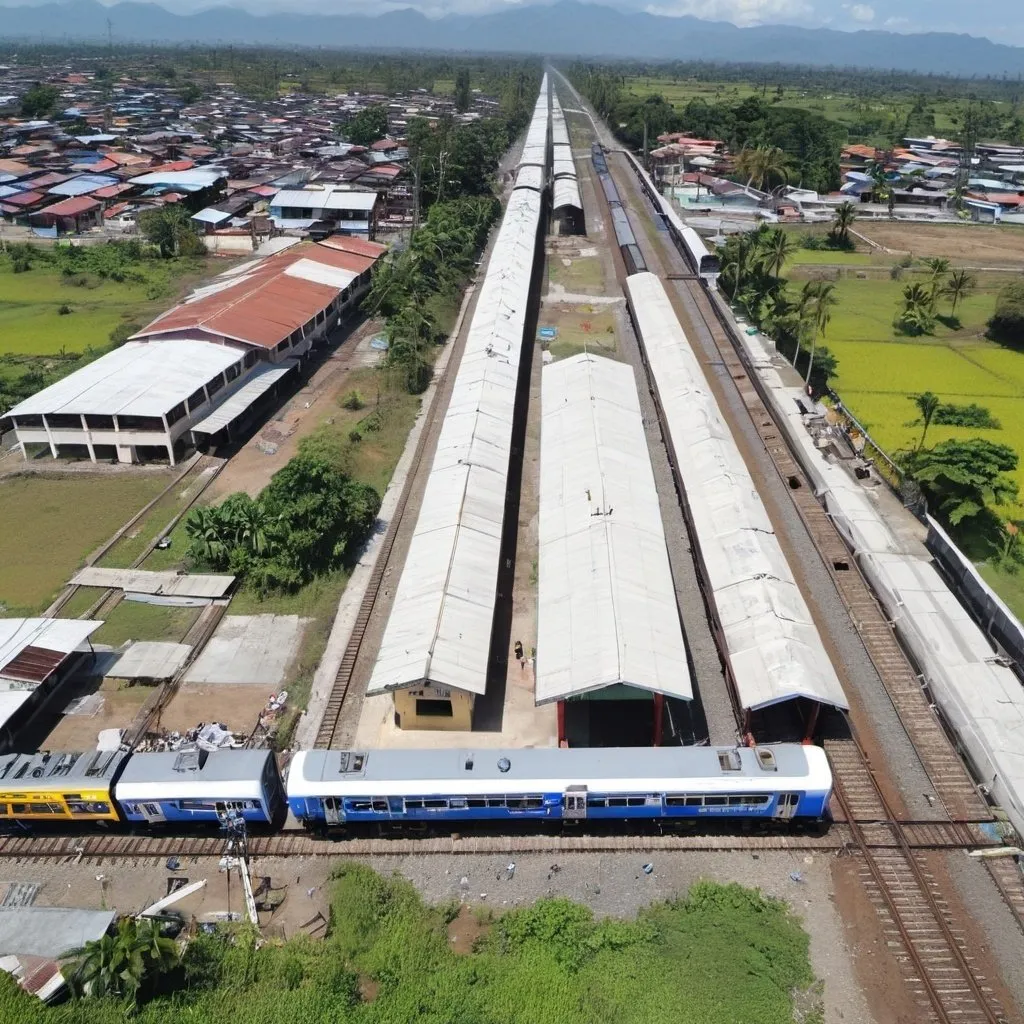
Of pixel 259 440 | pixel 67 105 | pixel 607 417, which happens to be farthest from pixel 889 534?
pixel 67 105

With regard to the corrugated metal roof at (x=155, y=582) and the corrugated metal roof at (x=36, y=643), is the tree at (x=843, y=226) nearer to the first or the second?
the corrugated metal roof at (x=155, y=582)

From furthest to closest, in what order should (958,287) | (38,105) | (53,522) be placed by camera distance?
(38,105) → (958,287) → (53,522)

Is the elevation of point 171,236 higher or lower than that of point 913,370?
lower

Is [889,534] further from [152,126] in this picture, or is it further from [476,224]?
[152,126]

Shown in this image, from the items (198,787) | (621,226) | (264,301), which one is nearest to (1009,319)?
(621,226)

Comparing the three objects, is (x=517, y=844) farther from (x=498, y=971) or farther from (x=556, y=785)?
(x=498, y=971)
